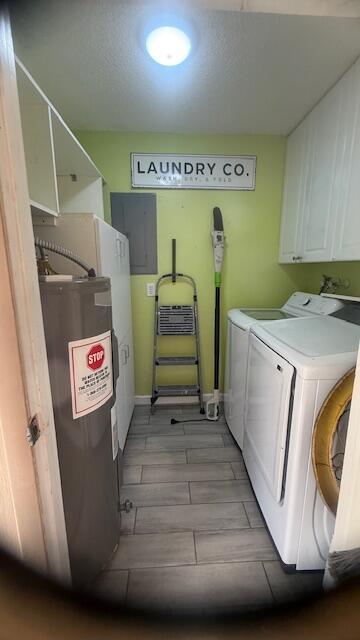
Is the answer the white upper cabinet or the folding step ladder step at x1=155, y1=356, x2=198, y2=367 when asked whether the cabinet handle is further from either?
the white upper cabinet

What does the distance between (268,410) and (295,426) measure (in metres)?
0.24

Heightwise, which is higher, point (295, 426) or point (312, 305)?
point (312, 305)

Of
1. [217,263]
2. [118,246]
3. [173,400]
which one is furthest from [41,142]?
[173,400]

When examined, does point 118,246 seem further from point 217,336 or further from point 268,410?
point 268,410

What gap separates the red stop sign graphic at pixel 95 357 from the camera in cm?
94

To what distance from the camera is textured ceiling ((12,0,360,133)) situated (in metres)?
1.19

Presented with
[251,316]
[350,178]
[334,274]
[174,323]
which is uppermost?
[350,178]

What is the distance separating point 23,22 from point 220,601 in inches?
104

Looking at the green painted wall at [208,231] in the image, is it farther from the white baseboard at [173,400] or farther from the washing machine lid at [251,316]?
the washing machine lid at [251,316]

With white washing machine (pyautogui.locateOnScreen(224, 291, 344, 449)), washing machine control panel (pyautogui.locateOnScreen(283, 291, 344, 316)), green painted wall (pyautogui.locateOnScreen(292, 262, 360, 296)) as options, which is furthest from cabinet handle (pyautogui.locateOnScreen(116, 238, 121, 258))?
green painted wall (pyautogui.locateOnScreen(292, 262, 360, 296))

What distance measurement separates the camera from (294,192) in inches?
84.7

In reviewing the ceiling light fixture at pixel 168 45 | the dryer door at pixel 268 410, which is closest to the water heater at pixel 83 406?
the dryer door at pixel 268 410

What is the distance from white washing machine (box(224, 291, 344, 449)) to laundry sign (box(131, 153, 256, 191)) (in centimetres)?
116

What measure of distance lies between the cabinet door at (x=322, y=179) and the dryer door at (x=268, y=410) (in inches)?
32.1
